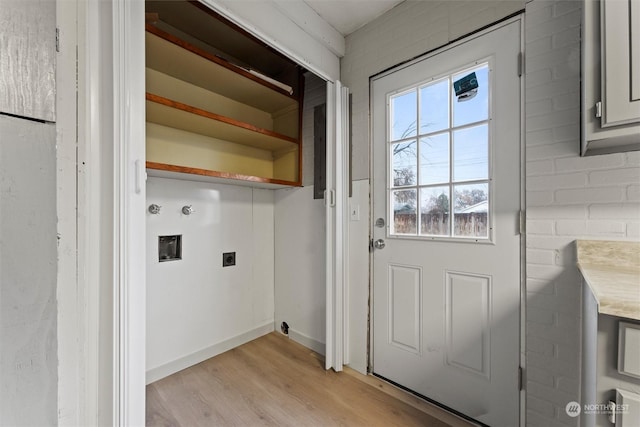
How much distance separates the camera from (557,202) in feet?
3.76

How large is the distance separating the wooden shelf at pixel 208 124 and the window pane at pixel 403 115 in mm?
878

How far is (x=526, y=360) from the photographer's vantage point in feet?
4.04

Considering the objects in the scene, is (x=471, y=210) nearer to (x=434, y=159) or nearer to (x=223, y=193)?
(x=434, y=159)

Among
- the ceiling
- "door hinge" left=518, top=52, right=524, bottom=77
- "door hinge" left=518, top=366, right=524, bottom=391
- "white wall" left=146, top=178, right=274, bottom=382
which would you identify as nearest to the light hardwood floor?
"white wall" left=146, top=178, right=274, bottom=382

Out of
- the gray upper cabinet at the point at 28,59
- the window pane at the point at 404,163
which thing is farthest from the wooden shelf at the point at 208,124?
the window pane at the point at 404,163

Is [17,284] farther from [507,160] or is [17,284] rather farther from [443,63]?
[443,63]

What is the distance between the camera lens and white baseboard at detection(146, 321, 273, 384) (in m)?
1.72

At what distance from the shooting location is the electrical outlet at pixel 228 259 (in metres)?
2.12

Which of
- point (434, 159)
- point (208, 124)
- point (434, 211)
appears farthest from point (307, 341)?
point (208, 124)

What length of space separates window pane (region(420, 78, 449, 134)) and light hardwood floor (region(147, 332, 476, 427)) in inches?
64.9

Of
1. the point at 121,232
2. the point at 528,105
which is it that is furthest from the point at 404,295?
the point at 121,232

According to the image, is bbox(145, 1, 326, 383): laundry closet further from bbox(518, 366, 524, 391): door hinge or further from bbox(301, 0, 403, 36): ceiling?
bbox(518, 366, 524, 391): door hinge

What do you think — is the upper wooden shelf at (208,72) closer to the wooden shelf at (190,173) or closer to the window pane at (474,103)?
the wooden shelf at (190,173)

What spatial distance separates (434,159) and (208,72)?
156 cm
